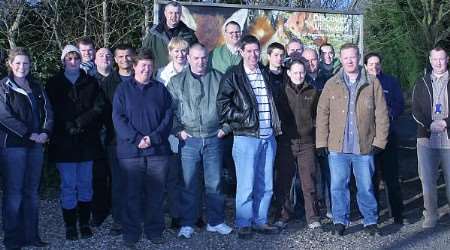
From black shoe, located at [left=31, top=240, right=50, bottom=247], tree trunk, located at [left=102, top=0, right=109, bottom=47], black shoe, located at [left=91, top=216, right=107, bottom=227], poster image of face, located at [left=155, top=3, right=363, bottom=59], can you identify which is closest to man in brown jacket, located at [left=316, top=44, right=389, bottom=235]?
poster image of face, located at [left=155, top=3, right=363, bottom=59]

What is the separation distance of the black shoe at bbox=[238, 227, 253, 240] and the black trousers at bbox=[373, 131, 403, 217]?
1.63 m

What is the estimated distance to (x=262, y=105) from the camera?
6758 millimetres

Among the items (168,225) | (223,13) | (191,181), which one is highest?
A: (223,13)

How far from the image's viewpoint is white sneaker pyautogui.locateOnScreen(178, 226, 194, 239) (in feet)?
22.3

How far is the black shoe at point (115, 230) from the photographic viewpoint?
22.8 ft

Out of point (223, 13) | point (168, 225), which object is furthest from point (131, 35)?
point (168, 225)

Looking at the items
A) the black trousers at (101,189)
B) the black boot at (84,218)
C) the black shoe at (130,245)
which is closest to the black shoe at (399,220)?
the black shoe at (130,245)

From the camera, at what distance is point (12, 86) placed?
6.09 metres

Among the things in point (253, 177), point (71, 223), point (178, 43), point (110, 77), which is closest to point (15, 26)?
point (110, 77)

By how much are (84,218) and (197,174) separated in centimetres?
128

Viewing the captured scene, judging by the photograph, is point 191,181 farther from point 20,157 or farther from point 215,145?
point 20,157

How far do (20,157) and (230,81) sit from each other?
7.20 feet

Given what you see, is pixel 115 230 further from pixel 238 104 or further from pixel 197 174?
pixel 238 104

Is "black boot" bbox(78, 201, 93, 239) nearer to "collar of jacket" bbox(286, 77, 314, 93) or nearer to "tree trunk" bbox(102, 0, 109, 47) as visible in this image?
"collar of jacket" bbox(286, 77, 314, 93)
